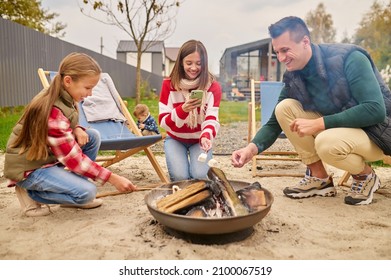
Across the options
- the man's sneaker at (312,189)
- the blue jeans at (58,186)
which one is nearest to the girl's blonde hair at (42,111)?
the blue jeans at (58,186)

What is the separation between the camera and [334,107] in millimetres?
2295

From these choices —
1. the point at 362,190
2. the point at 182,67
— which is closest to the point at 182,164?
the point at 182,67

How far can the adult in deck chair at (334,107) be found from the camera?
6.90 feet

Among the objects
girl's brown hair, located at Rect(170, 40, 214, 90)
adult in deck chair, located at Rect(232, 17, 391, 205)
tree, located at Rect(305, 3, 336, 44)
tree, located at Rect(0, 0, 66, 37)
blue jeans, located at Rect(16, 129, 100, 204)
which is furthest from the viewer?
tree, located at Rect(0, 0, 66, 37)

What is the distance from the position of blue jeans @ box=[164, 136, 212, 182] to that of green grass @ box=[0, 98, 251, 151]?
244 cm

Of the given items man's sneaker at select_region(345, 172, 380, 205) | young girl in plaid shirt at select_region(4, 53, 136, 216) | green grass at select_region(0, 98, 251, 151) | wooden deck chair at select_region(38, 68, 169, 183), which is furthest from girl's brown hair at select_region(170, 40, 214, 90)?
green grass at select_region(0, 98, 251, 151)

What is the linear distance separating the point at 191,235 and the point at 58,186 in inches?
30.6

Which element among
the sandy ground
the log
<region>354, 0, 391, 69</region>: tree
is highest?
<region>354, 0, 391, 69</region>: tree

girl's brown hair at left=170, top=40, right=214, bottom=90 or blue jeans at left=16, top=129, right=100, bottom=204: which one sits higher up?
girl's brown hair at left=170, top=40, right=214, bottom=90

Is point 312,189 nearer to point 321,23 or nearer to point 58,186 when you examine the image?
point 58,186

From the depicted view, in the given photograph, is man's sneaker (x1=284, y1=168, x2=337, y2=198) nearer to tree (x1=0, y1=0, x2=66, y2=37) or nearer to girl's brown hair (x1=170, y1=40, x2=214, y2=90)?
girl's brown hair (x1=170, y1=40, x2=214, y2=90)

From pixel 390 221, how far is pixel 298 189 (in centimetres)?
62

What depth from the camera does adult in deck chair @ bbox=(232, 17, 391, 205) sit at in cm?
210
